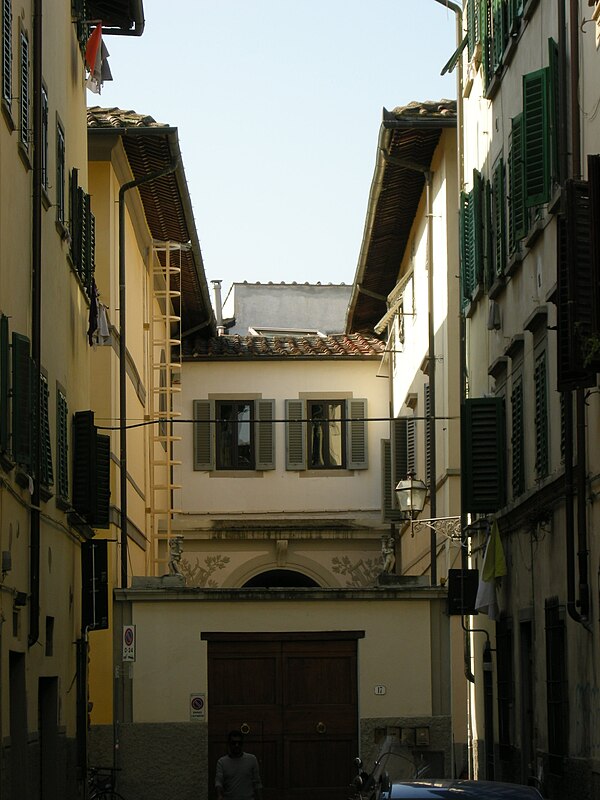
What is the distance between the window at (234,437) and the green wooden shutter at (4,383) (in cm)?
2591

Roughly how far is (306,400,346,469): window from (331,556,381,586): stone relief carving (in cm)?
253

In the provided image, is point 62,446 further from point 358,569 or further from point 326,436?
point 326,436

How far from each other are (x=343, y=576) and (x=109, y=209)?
46.5 feet

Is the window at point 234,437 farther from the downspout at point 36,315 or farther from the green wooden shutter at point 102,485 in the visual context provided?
the downspout at point 36,315

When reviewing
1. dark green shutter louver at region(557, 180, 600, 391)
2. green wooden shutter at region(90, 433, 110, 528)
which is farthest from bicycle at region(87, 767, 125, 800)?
dark green shutter louver at region(557, 180, 600, 391)

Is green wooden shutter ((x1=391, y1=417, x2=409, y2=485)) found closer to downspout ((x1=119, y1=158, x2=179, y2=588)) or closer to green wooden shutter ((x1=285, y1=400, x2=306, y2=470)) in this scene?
green wooden shutter ((x1=285, y1=400, x2=306, y2=470))

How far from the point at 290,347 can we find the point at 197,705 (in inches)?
789

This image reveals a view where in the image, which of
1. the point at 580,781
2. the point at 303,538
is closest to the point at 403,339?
the point at 303,538

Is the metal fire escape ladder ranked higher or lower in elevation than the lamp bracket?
higher

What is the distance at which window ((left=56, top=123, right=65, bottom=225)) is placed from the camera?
22.2 metres

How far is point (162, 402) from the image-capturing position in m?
41.7

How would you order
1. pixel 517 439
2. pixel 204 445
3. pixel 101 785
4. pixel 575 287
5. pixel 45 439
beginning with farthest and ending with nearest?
pixel 204 445 < pixel 101 785 < pixel 517 439 < pixel 45 439 < pixel 575 287

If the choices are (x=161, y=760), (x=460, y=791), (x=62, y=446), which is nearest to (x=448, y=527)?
(x=161, y=760)

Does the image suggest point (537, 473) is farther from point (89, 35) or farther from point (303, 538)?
point (303, 538)
